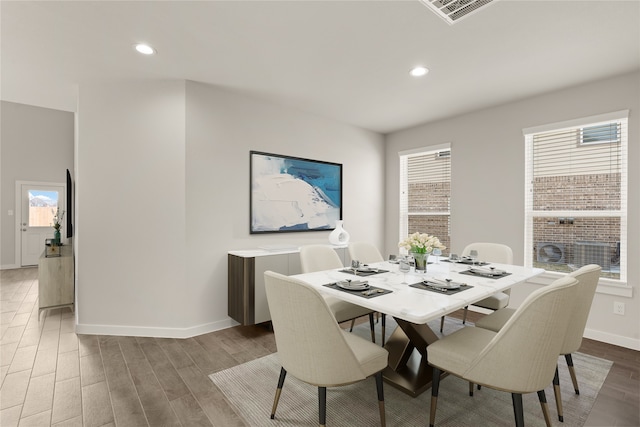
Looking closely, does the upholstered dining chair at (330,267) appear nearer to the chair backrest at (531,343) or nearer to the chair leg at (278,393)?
the chair leg at (278,393)

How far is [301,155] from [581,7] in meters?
2.91

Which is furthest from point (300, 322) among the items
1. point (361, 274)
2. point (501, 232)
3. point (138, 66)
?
point (501, 232)

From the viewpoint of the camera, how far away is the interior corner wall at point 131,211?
3139 mm

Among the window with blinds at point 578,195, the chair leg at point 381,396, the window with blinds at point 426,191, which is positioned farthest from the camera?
the window with blinds at point 426,191

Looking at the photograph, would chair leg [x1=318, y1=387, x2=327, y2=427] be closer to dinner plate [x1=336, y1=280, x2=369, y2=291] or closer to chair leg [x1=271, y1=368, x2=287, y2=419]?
chair leg [x1=271, y1=368, x2=287, y2=419]

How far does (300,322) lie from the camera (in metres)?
1.54

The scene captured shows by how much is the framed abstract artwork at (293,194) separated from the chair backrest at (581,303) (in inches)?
112

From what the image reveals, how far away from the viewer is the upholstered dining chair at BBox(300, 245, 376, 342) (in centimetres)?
259

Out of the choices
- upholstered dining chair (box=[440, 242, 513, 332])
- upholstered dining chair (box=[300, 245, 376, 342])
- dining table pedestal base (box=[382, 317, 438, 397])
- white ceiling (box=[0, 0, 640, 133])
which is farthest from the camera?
upholstered dining chair (box=[440, 242, 513, 332])

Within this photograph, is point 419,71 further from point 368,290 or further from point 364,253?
point 368,290

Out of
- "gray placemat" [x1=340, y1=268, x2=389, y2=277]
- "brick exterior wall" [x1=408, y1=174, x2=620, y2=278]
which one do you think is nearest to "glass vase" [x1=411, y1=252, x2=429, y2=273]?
"gray placemat" [x1=340, y1=268, x2=389, y2=277]

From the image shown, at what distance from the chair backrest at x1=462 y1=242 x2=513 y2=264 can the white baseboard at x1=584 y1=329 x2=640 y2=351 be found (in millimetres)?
1142

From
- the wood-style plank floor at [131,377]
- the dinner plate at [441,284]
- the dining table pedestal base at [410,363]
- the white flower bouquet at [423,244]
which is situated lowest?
the wood-style plank floor at [131,377]

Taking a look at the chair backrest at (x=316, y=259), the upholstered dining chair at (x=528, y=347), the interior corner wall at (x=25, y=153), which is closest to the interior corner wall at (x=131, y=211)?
the chair backrest at (x=316, y=259)
